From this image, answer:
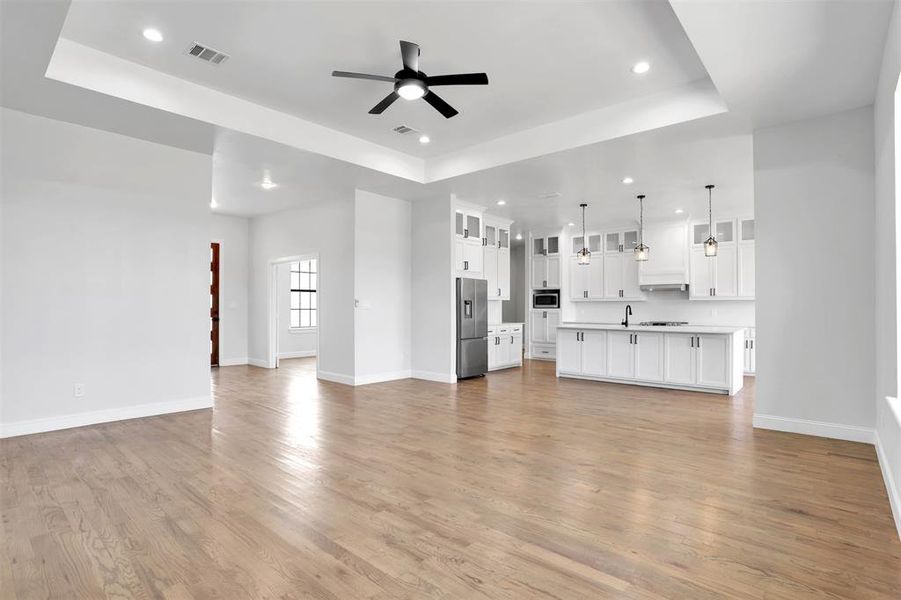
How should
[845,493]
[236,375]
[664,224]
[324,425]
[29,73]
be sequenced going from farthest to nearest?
[664,224] < [236,375] < [324,425] < [29,73] < [845,493]

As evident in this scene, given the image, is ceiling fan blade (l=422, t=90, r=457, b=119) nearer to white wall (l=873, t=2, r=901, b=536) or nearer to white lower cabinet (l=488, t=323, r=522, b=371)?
white wall (l=873, t=2, r=901, b=536)

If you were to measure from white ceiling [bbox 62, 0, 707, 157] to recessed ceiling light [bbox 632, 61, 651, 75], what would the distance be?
5cm

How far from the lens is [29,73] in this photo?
352 cm

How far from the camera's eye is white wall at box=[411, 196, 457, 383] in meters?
7.13

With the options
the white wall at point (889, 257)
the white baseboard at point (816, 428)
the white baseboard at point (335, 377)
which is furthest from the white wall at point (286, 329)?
the white wall at point (889, 257)

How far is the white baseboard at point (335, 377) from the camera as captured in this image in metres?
6.93

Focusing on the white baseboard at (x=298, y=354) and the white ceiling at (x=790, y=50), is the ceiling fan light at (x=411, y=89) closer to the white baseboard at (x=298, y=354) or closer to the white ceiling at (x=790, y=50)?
the white ceiling at (x=790, y=50)

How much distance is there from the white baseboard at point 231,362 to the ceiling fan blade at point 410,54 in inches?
293

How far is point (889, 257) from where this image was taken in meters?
2.98

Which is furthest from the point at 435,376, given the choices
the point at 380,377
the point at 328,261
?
the point at 328,261

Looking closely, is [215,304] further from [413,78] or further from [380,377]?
[413,78]

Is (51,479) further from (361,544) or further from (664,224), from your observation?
(664,224)

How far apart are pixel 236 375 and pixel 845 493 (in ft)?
25.4

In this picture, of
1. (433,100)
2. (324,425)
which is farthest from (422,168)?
(324,425)
